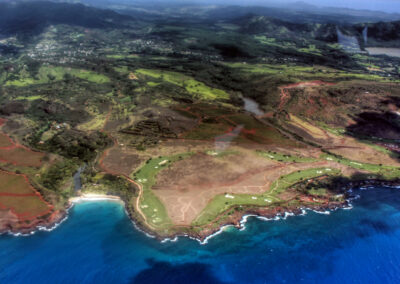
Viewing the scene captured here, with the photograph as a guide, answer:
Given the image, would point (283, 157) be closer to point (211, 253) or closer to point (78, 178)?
point (211, 253)

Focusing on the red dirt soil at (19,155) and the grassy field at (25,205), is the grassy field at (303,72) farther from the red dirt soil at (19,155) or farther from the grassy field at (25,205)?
the grassy field at (25,205)

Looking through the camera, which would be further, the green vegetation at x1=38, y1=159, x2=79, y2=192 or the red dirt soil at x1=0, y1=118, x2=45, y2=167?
the red dirt soil at x1=0, y1=118, x2=45, y2=167

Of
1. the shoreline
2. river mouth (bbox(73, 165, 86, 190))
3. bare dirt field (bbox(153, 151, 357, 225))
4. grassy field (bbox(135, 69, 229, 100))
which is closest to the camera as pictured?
the shoreline

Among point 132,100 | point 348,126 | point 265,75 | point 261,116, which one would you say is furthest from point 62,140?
point 265,75

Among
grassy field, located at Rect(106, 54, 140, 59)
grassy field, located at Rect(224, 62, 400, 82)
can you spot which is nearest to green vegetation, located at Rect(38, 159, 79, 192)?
grassy field, located at Rect(224, 62, 400, 82)

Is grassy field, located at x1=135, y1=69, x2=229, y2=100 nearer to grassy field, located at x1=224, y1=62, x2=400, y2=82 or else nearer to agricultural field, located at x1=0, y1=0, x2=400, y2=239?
agricultural field, located at x1=0, y1=0, x2=400, y2=239

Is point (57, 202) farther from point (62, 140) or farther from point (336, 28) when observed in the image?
point (336, 28)
